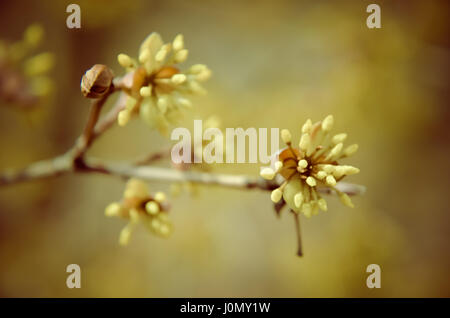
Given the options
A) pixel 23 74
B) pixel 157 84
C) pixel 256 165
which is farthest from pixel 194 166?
pixel 256 165

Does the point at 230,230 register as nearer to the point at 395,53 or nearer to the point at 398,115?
the point at 398,115

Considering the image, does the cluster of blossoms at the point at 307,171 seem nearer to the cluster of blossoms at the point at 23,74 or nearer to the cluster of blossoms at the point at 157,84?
the cluster of blossoms at the point at 157,84

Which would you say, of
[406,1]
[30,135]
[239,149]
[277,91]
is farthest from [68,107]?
[406,1]

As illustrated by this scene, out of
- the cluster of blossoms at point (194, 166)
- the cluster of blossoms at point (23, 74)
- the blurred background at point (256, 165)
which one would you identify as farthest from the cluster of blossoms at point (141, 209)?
the blurred background at point (256, 165)

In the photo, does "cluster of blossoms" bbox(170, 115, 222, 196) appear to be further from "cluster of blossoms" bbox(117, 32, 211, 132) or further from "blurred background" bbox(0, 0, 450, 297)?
"blurred background" bbox(0, 0, 450, 297)

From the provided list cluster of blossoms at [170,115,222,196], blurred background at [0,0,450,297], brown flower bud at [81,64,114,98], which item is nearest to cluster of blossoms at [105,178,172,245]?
cluster of blossoms at [170,115,222,196]

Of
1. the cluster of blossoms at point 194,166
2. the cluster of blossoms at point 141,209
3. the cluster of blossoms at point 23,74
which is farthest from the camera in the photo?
the cluster of blossoms at point 23,74
